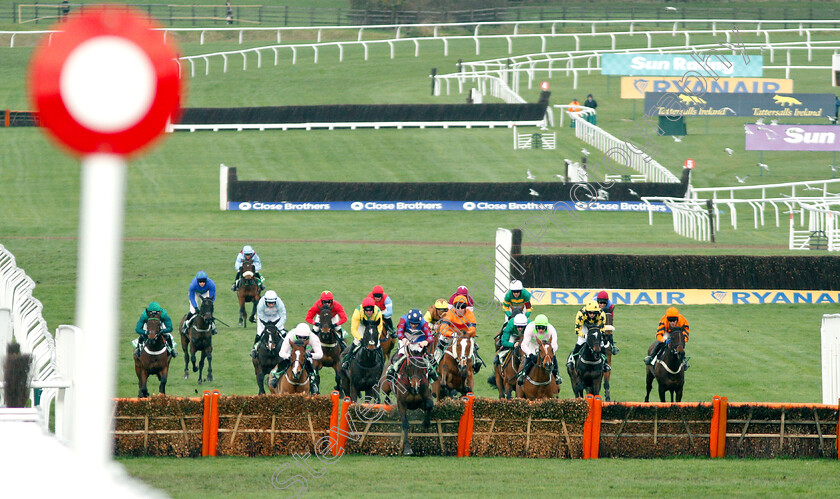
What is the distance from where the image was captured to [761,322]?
21.2 metres

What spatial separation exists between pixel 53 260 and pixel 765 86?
93.2 feet

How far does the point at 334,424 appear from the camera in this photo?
1248 centimetres

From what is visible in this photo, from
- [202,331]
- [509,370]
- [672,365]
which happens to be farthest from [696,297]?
[202,331]

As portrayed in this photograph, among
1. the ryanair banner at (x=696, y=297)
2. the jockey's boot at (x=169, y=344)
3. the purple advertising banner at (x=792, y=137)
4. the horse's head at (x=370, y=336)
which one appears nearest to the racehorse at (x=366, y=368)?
the horse's head at (x=370, y=336)

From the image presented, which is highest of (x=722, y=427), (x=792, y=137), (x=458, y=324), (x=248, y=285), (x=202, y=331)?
(x=792, y=137)

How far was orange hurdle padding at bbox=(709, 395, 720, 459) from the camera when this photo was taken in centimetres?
1266

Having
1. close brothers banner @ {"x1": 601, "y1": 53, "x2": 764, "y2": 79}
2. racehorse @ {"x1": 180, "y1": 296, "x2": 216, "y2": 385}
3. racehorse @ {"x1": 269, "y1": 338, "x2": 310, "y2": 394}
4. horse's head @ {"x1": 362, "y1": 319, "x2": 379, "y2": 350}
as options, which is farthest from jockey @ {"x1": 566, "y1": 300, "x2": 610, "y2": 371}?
close brothers banner @ {"x1": 601, "y1": 53, "x2": 764, "y2": 79}

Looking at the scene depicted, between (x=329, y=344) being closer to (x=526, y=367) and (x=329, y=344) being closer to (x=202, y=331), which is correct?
(x=202, y=331)

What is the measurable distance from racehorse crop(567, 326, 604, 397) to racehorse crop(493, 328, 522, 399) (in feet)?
2.62

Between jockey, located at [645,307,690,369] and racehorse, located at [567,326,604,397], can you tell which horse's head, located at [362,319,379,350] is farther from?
jockey, located at [645,307,690,369]

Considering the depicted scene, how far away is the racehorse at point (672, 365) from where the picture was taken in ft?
47.5

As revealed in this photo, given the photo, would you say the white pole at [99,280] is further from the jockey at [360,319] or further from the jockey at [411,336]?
the jockey at [360,319]

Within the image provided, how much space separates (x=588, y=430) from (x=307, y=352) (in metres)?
3.66

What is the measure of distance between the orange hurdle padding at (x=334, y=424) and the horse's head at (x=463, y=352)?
98.7 inches
